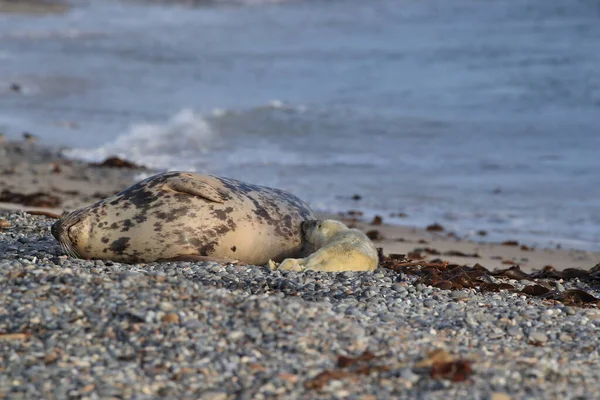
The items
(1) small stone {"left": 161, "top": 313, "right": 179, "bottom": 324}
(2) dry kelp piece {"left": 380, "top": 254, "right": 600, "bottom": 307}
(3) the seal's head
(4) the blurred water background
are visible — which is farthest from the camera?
(4) the blurred water background

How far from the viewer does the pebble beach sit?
3.60 meters

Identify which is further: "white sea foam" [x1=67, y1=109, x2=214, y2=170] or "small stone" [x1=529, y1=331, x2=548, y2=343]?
"white sea foam" [x1=67, y1=109, x2=214, y2=170]

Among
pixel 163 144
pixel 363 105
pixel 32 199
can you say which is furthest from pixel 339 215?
pixel 363 105

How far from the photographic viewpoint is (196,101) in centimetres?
1734

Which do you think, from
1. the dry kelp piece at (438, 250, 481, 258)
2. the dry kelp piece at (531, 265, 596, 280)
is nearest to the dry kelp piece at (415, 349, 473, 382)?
the dry kelp piece at (531, 265, 596, 280)

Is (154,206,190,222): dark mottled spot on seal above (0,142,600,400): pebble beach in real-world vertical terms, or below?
above

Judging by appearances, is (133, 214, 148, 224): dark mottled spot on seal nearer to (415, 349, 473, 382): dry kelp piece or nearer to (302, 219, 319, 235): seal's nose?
(302, 219, 319, 235): seal's nose

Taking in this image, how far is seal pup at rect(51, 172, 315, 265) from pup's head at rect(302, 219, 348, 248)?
147 millimetres

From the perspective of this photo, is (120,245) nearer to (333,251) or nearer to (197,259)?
(197,259)

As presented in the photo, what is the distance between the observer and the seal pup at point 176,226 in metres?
5.70

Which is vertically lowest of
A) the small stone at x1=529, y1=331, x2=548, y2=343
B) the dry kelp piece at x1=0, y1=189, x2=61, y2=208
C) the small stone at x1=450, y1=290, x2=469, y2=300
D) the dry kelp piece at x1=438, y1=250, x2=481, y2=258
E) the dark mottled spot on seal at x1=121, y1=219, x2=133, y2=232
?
the dry kelp piece at x1=438, y1=250, x2=481, y2=258

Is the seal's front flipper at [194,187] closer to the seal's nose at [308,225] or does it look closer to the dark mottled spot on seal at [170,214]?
the dark mottled spot on seal at [170,214]

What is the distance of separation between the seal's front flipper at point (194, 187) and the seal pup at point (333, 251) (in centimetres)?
53

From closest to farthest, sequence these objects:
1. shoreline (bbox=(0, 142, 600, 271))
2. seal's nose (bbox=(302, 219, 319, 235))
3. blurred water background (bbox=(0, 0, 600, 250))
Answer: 1. seal's nose (bbox=(302, 219, 319, 235))
2. shoreline (bbox=(0, 142, 600, 271))
3. blurred water background (bbox=(0, 0, 600, 250))
